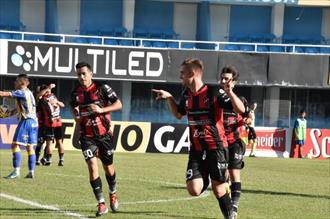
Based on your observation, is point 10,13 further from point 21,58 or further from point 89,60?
point 89,60

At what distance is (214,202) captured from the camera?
14.0 metres

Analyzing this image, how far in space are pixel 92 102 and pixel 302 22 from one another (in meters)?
32.9

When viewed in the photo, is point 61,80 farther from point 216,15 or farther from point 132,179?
point 132,179

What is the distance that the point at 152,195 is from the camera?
47.9 ft

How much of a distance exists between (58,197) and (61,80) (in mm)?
24866

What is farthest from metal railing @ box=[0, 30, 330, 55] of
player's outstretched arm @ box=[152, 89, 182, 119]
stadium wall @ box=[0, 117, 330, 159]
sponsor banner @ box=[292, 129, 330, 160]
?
player's outstretched arm @ box=[152, 89, 182, 119]

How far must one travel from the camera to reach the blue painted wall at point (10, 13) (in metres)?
40.7

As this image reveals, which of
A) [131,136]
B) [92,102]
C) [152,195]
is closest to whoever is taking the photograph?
[92,102]

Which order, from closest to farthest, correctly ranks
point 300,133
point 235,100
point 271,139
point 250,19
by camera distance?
point 235,100, point 300,133, point 271,139, point 250,19

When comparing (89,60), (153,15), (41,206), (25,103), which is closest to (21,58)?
(89,60)

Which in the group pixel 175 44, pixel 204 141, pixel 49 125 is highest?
pixel 175 44

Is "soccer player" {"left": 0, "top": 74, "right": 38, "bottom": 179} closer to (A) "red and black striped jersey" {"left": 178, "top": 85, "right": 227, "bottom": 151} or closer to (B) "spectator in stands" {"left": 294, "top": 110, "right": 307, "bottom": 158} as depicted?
(A) "red and black striped jersey" {"left": 178, "top": 85, "right": 227, "bottom": 151}

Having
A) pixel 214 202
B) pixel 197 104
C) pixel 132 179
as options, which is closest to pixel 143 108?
pixel 132 179

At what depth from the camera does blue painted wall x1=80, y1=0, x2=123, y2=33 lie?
1642 inches
